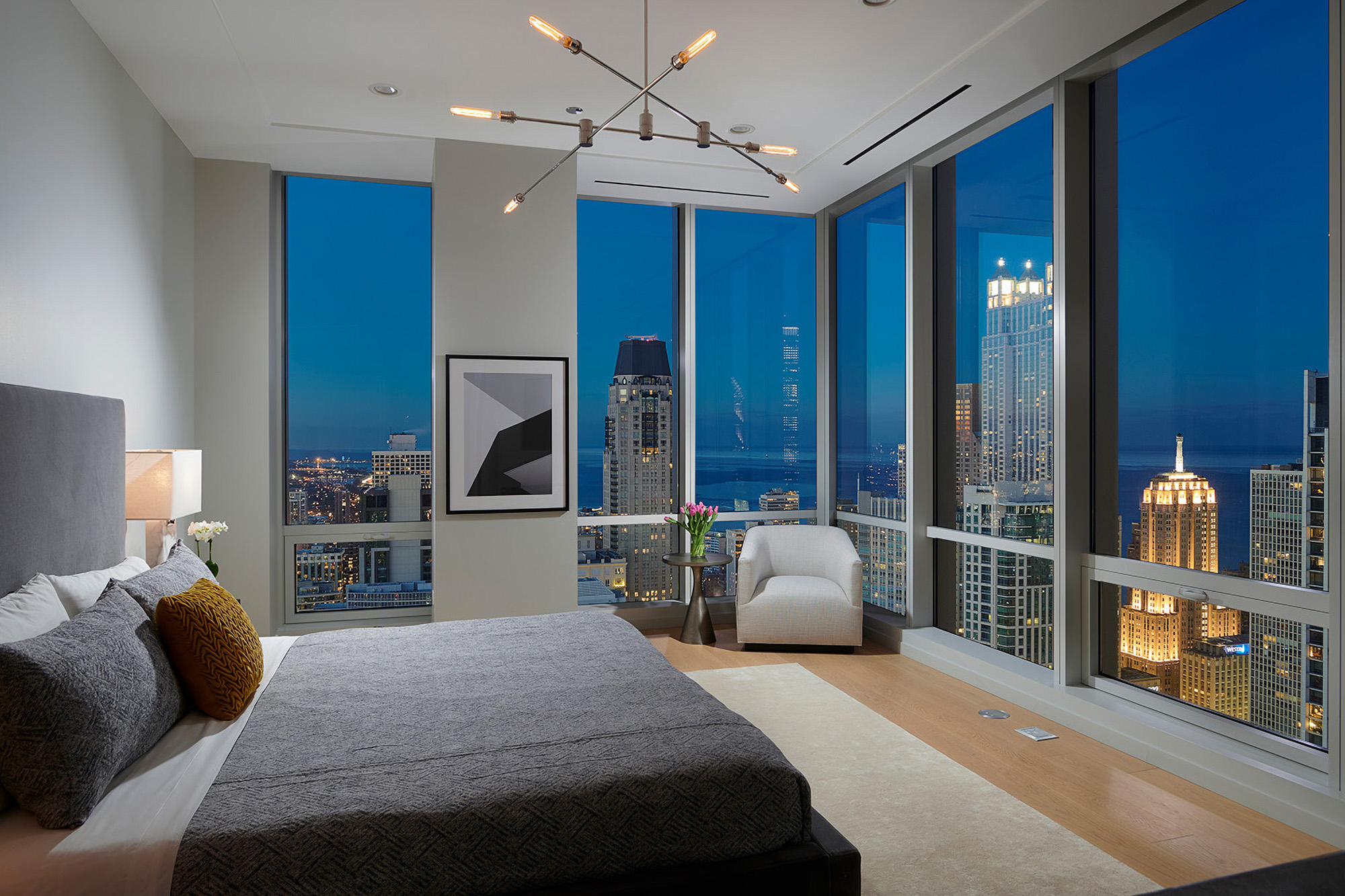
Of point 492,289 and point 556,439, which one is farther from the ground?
point 492,289

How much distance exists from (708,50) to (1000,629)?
335 cm

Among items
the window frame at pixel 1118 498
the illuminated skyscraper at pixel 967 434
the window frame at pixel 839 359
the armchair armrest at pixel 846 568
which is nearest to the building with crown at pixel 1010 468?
the illuminated skyscraper at pixel 967 434

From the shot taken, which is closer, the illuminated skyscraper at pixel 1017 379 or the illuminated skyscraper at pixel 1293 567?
the illuminated skyscraper at pixel 1293 567

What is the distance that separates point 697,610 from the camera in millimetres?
5176

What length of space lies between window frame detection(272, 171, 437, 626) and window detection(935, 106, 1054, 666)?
3207 millimetres

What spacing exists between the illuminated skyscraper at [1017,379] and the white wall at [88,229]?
418 centimetres

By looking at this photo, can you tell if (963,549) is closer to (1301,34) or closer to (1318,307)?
(1318,307)

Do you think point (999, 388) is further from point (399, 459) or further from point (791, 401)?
point (399, 459)

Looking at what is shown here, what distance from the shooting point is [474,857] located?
5.39ft

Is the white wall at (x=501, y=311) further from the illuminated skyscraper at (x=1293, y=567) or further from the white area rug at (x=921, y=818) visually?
the illuminated skyscraper at (x=1293, y=567)

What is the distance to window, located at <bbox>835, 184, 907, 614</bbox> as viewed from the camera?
5.16 metres

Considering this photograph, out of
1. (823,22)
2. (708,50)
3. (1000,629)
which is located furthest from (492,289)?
(1000,629)

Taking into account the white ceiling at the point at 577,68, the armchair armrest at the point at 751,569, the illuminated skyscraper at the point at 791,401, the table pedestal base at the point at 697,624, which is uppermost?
the white ceiling at the point at 577,68

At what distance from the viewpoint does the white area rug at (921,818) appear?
2295 millimetres
